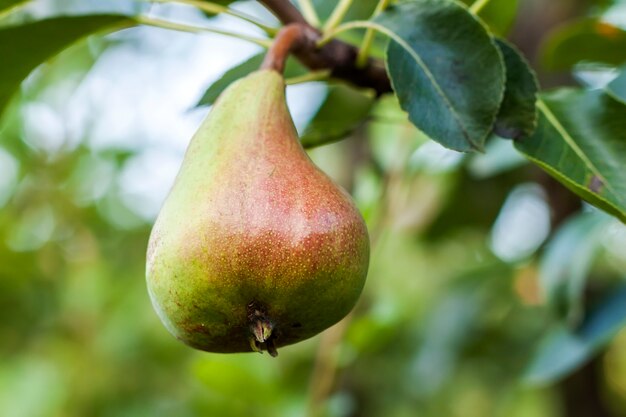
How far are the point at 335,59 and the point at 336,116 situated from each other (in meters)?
0.24

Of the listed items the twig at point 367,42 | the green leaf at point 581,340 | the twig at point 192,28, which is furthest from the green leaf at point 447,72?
the green leaf at point 581,340

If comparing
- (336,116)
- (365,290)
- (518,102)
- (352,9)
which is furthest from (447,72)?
(365,290)

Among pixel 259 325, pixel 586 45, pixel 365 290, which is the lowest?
pixel 365 290

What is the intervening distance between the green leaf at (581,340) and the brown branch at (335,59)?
0.53m

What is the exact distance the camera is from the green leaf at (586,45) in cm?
103

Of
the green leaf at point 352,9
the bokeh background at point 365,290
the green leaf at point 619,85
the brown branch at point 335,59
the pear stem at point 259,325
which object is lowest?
A: the bokeh background at point 365,290

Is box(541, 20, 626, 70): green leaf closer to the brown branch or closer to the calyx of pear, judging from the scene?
the brown branch

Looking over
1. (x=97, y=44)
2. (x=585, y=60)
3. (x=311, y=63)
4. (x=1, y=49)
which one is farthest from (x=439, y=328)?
(x=97, y=44)

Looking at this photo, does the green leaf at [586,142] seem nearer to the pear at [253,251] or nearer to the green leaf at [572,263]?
the pear at [253,251]

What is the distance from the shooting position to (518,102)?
71cm

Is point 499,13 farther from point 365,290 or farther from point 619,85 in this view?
point 365,290

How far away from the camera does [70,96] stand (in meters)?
2.30

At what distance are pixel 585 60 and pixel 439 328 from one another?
652 mm

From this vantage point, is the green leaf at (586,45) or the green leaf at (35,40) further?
the green leaf at (586,45)
